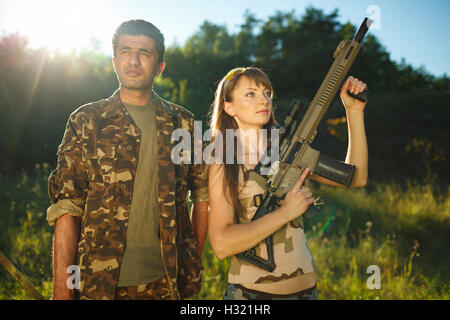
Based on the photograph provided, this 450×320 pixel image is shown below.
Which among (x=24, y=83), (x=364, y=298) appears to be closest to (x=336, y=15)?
(x=24, y=83)

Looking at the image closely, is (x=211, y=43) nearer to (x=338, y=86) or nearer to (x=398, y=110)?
(x=398, y=110)

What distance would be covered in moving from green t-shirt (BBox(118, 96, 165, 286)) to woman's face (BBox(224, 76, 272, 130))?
60 cm

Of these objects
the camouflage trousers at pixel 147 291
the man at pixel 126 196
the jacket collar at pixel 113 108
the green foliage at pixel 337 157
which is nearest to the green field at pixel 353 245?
the green foliage at pixel 337 157

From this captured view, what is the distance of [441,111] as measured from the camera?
14406 mm

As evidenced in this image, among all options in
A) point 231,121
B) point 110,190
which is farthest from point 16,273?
point 231,121

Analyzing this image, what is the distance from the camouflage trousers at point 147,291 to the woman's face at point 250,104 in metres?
1.14

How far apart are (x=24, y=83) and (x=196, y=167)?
8.75 meters

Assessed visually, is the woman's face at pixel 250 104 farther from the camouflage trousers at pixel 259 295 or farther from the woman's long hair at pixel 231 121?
the camouflage trousers at pixel 259 295

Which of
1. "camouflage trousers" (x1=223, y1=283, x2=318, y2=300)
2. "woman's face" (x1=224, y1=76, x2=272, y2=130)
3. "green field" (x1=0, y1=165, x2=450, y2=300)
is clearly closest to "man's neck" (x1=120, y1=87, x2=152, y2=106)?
"woman's face" (x1=224, y1=76, x2=272, y2=130)

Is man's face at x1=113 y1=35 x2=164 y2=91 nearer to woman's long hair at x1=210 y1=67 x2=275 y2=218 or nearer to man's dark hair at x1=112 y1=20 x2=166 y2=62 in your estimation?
man's dark hair at x1=112 y1=20 x2=166 y2=62

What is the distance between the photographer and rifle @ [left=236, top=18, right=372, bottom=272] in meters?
2.15

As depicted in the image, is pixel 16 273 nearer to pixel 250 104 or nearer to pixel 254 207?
pixel 254 207

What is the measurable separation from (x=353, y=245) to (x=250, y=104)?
166 inches

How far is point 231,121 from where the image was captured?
7.77 feet
